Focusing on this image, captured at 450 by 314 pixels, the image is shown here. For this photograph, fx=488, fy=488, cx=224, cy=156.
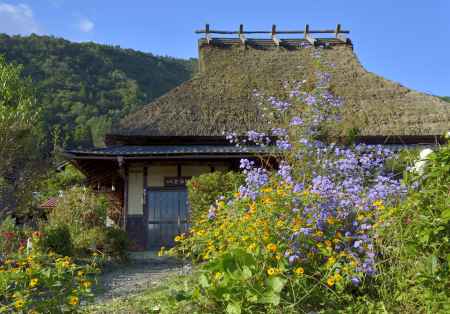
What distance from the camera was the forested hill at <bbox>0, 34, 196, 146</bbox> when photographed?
26109 mm

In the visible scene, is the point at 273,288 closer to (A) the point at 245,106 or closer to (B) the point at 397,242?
(B) the point at 397,242

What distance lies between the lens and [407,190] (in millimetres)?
3670

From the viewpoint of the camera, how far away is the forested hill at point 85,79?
85.7 ft

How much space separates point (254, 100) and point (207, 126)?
1.78 meters

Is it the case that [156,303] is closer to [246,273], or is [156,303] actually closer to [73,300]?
[73,300]

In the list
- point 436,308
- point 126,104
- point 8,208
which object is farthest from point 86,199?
point 126,104

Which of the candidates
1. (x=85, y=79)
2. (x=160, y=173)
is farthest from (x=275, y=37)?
(x=85, y=79)

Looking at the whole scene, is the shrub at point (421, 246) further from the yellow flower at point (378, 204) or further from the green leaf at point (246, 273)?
the green leaf at point (246, 273)

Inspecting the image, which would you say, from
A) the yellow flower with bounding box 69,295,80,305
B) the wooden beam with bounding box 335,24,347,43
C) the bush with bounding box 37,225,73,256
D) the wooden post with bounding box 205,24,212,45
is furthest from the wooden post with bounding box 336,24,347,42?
the yellow flower with bounding box 69,295,80,305

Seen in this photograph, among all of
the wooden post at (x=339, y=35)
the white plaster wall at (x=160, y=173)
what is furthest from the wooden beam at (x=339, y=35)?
the white plaster wall at (x=160, y=173)

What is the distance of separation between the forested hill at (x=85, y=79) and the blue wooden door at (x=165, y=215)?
44.5ft

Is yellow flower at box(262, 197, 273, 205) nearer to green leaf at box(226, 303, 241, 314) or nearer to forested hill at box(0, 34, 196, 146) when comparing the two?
green leaf at box(226, 303, 241, 314)

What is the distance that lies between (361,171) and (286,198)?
1.39 meters

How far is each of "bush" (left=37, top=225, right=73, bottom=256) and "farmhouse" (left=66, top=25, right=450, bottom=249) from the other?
2.43m
